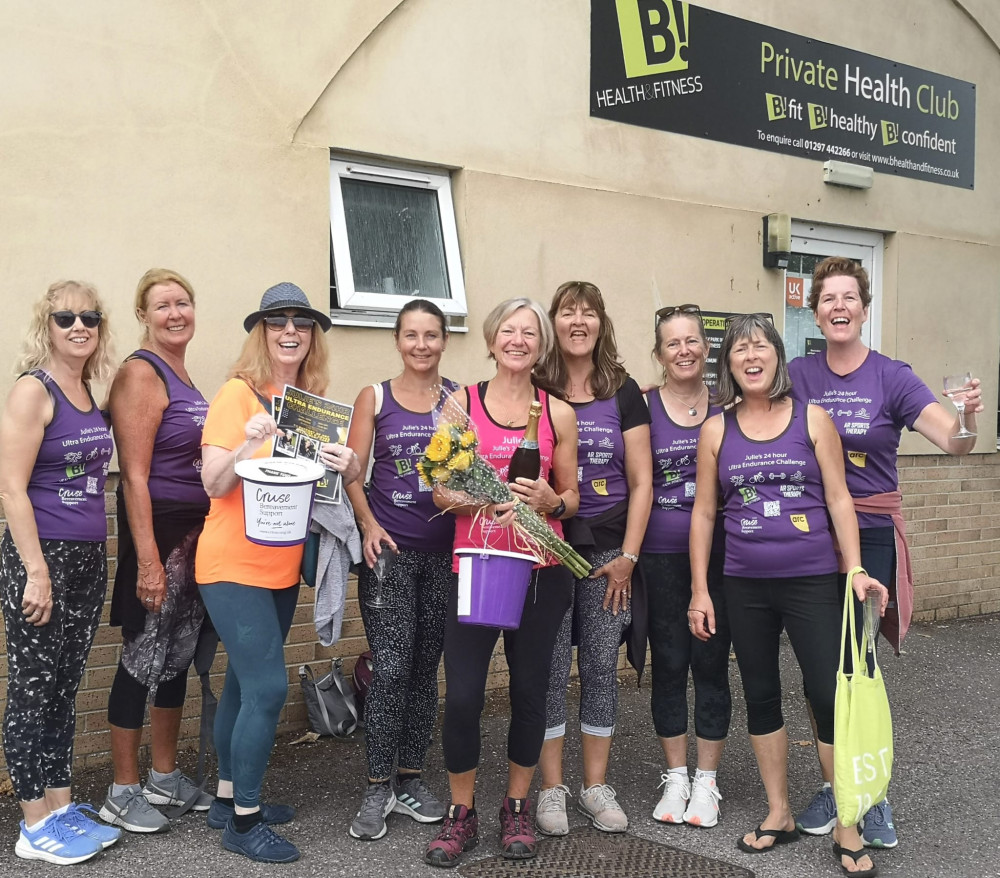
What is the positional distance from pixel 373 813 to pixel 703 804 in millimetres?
1366

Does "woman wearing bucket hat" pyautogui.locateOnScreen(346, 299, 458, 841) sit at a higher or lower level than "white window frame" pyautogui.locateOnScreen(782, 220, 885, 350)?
lower

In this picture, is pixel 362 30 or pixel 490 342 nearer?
pixel 490 342

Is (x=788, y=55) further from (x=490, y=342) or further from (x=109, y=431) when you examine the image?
(x=109, y=431)

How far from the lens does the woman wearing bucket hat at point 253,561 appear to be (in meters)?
3.67

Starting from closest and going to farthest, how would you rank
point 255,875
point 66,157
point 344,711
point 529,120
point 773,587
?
point 255,875
point 773,587
point 66,157
point 344,711
point 529,120

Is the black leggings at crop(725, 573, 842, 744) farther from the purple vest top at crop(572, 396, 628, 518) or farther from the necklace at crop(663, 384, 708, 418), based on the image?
the necklace at crop(663, 384, 708, 418)

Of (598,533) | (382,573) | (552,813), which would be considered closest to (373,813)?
(552,813)

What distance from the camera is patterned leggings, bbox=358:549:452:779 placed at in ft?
13.5

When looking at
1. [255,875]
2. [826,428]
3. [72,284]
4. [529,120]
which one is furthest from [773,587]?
[529,120]

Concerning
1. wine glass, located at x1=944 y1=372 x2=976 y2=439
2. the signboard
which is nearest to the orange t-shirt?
wine glass, located at x1=944 y1=372 x2=976 y2=439

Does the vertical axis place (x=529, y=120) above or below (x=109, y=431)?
above

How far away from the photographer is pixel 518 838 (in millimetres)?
3896

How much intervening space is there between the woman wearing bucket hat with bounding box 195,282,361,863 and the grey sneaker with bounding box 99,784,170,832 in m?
0.31

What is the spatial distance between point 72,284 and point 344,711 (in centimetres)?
256
